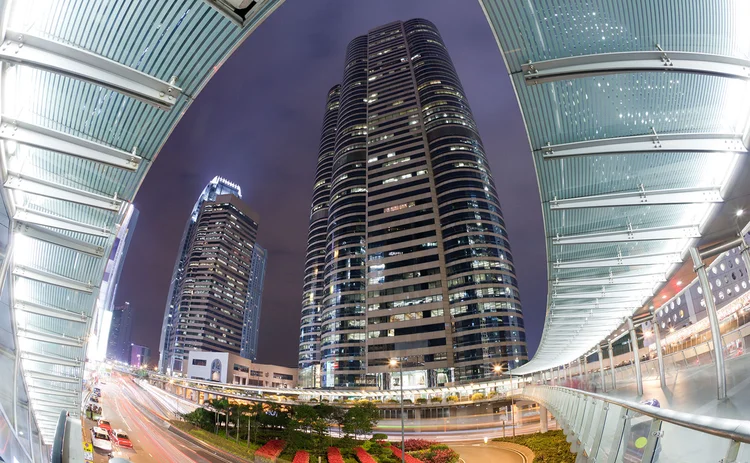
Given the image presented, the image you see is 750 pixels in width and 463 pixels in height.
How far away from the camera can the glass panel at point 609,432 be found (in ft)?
17.0

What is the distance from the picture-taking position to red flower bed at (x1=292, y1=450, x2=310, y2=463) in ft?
118

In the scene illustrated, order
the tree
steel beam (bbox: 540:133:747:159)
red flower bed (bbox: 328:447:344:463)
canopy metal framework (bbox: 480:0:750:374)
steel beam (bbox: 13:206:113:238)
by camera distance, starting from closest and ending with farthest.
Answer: canopy metal framework (bbox: 480:0:750:374), steel beam (bbox: 540:133:747:159), steel beam (bbox: 13:206:113:238), red flower bed (bbox: 328:447:344:463), the tree

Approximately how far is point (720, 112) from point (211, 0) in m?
9.98

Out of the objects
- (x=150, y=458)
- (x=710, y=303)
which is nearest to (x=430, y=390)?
(x=150, y=458)

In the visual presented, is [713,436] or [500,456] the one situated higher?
[713,436]

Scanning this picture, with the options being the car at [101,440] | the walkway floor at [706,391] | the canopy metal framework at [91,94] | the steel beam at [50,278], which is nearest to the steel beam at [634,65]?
the canopy metal framework at [91,94]

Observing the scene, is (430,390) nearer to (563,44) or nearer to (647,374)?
(647,374)

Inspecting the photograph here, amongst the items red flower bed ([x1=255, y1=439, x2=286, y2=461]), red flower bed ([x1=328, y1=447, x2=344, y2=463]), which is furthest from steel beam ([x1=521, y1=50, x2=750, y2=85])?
red flower bed ([x1=255, y1=439, x2=286, y2=461])

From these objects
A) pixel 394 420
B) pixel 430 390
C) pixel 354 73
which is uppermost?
pixel 354 73

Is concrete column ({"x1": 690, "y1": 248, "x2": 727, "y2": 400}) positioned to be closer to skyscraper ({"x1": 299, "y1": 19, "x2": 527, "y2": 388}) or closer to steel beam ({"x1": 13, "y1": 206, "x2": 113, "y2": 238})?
steel beam ({"x1": 13, "y1": 206, "x2": 113, "y2": 238})

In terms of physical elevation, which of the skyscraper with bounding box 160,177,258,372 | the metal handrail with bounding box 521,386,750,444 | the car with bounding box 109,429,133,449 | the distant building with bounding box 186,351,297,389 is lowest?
the car with bounding box 109,429,133,449

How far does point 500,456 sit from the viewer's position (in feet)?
115

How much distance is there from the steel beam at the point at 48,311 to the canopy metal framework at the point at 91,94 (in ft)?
7.93

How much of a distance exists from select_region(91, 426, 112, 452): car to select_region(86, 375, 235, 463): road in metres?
0.79
